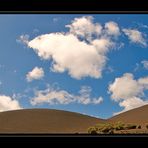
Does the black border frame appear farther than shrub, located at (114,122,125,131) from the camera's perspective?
No

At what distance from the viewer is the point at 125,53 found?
2.26 meters

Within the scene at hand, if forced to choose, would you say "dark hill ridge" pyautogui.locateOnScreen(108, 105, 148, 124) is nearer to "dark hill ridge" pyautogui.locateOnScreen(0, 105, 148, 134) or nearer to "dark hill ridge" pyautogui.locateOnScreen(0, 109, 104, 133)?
"dark hill ridge" pyautogui.locateOnScreen(0, 105, 148, 134)

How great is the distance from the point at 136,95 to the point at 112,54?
0.27 meters

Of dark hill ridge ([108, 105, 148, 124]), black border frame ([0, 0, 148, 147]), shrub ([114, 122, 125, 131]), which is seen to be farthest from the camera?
dark hill ridge ([108, 105, 148, 124])

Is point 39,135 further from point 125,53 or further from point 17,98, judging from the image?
point 125,53

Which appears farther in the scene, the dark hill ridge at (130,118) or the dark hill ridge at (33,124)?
the dark hill ridge at (130,118)

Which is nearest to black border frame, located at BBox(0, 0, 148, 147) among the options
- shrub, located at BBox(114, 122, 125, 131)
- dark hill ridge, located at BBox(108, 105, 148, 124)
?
shrub, located at BBox(114, 122, 125, 131)
